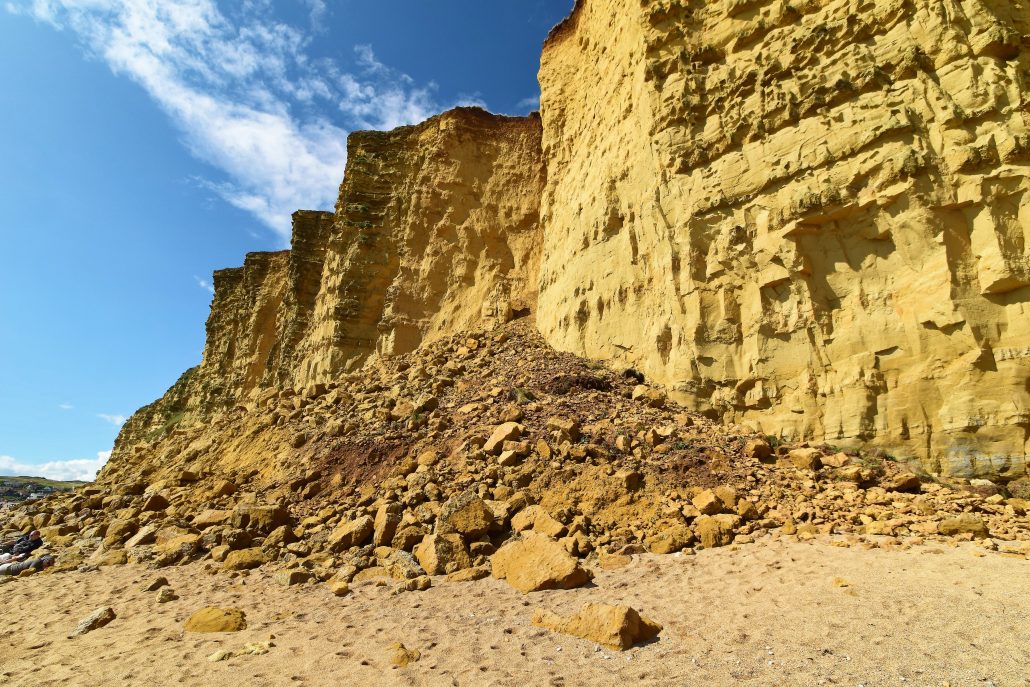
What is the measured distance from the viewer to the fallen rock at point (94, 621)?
17.4ft

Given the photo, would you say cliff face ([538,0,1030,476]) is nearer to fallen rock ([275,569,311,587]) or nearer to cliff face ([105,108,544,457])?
fallen rock ([275,569,311,587])

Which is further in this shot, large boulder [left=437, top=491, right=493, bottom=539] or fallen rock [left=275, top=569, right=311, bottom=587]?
large boulder [left=437, top=491, right=493, bottom=539]

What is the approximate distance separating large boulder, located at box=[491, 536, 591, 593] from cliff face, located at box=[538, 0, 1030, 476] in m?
4.29

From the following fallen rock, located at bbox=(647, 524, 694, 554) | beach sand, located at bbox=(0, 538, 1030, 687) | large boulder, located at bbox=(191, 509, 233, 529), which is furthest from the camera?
large boulder, located at bbox=(191, 509, 233, 529)

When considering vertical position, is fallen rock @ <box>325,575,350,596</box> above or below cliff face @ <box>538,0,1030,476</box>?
below

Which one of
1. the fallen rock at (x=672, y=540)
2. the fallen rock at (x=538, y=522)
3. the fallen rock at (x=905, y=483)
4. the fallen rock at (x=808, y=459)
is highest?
the fallen rock at (x=808, y=459)

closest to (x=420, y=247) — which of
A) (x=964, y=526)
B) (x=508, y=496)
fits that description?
(x=508, y=496)

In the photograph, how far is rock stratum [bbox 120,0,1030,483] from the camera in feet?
21.0

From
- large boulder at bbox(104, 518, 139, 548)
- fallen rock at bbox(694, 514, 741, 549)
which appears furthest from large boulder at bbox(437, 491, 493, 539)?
large boulder at bbox(104, 518, 139, 548)

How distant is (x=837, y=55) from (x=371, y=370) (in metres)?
13.3

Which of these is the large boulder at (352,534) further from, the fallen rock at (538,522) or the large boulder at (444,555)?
the fallen rock at (538,522)

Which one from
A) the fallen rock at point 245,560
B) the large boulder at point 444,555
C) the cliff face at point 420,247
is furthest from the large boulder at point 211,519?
the cliff face at point 420,247

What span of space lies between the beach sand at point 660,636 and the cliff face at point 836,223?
Result: 2.67 metres

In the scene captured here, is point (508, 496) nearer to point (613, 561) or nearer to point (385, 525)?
point (385, 525)
